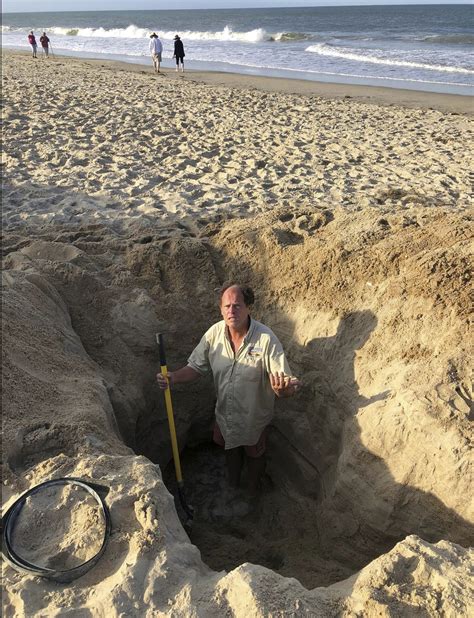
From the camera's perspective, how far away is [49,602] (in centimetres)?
205

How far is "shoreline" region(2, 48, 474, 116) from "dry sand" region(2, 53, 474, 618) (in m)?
6.79

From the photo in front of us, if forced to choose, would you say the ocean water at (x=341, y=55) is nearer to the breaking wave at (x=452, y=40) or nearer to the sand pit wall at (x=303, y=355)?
the breaking wave at (x=452, y=40)

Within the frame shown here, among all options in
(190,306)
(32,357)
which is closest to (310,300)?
(190,306)

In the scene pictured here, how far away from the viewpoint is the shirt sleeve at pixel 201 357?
391 centimetres

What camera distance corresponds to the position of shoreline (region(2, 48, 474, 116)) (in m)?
14.0

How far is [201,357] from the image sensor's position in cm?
394

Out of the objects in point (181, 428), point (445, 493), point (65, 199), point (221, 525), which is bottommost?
point (221, 525)

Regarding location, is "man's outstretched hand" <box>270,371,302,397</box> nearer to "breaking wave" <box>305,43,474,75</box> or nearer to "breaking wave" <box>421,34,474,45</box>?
"breaking wave" <box>305,43,474,75</box>

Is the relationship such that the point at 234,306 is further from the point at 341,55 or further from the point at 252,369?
the point at 341,55

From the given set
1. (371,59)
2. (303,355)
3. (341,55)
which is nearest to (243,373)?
(303,355)

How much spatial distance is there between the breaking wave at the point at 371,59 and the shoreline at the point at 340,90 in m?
5.51

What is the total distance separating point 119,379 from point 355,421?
1921 mm

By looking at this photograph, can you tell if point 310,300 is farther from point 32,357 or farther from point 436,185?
point 436,185

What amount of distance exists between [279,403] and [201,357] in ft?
3.21
